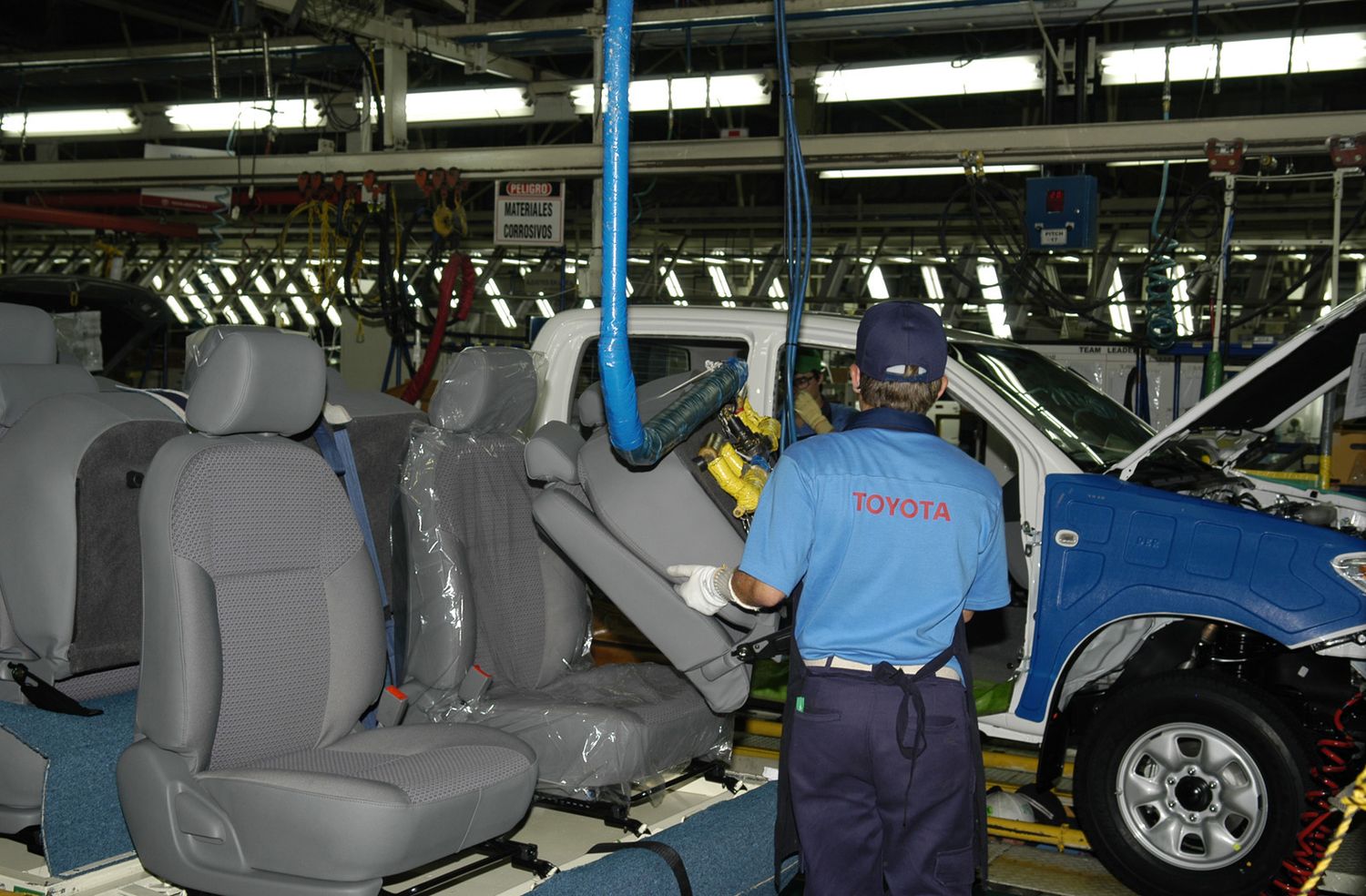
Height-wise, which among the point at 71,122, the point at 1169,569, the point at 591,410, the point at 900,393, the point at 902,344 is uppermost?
the point at 71,122

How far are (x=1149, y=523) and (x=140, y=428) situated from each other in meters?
3.23

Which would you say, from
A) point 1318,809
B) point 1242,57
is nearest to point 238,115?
point 1242,57

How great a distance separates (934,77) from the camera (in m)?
7.20

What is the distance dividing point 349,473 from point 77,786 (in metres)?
1.14

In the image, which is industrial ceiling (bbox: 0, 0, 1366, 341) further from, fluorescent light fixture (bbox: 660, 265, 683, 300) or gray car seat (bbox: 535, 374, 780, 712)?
gray car seat (bbox: 535, 374, 780, 712)

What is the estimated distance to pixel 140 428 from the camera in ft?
11.6

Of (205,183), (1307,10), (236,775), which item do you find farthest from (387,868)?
(1307,10)

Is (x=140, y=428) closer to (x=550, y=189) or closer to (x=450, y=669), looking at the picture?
(x=450, y=669)

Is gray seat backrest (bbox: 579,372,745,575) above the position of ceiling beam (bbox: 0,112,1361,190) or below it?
below

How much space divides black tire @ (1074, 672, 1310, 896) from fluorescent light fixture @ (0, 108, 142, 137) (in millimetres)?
8946

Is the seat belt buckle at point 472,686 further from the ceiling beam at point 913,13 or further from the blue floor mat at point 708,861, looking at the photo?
the ceiling beam at point 913,13

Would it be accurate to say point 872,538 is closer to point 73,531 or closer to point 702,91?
point 73,531

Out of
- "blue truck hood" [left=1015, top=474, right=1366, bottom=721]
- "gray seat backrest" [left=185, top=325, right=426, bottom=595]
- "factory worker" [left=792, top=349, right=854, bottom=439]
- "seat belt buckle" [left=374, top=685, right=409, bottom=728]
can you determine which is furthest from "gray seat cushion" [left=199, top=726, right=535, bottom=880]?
"factory worker" [left=792, top=349, right=854, bottom=439]

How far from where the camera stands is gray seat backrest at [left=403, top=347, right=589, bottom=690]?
3713 millimetres
